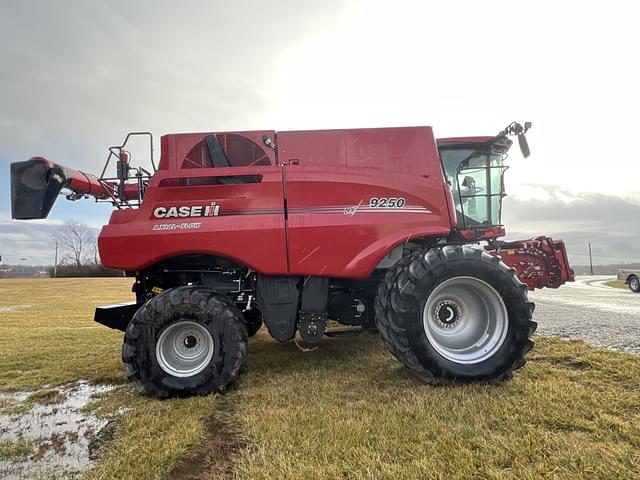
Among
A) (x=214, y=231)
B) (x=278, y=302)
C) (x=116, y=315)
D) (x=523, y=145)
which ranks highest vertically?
(x=523, y=145)

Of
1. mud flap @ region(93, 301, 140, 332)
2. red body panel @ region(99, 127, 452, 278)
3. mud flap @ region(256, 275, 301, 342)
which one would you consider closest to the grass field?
mud flap @ region(256, 275, 301, 342)

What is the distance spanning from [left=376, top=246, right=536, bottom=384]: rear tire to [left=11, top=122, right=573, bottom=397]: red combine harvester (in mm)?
14

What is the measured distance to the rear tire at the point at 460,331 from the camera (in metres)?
3.80

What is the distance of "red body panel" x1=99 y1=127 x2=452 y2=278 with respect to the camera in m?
4.11

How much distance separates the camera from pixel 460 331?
13.8 ft

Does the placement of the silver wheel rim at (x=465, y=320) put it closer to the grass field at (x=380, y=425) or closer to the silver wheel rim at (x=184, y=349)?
the grass field at (x=380, y=425)

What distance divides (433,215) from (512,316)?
1.33m

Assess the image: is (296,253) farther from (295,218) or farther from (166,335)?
(166,335)

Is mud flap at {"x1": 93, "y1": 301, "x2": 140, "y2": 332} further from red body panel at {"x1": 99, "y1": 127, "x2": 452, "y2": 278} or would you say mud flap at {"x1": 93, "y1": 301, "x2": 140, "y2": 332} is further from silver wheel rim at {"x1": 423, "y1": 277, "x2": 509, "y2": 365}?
silver wheel rim at {"x1": 423, "y1": 277, "x2": 509, "y2": 365}

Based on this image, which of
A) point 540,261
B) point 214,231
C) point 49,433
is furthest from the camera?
point 540,261

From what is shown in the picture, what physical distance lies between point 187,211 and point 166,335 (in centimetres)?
134

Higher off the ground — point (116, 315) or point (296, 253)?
point (296, 253)

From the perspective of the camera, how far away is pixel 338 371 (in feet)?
14.5

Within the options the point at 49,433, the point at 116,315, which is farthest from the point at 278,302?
the point at 49,433
